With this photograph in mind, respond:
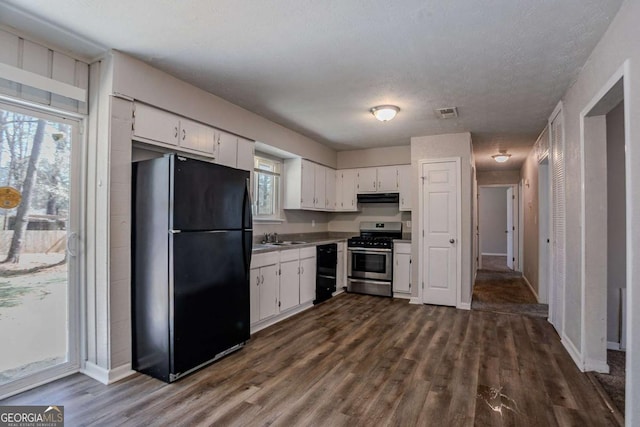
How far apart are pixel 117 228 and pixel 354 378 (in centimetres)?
217

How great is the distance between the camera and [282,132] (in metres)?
4.59

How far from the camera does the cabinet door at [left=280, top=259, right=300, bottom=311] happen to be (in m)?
4.12

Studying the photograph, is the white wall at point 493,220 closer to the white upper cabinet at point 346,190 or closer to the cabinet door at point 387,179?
the cabinet door at point 387,179

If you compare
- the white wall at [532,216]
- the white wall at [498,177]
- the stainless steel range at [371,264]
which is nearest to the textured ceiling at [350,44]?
the white wall at [532,216]

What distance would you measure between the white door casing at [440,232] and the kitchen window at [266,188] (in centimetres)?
214

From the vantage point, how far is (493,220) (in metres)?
11.3

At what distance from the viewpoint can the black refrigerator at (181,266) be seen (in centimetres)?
256

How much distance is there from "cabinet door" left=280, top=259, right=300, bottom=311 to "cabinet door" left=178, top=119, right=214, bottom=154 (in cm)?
161

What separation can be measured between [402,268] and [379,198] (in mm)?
1251

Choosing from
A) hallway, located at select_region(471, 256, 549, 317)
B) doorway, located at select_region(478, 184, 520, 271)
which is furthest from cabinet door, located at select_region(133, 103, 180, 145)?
doorway, located at select_region(478, 184, 520, 271)

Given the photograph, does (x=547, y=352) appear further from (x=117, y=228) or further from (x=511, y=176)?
(x=511, y=176)

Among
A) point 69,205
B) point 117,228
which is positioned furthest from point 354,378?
point 69,205

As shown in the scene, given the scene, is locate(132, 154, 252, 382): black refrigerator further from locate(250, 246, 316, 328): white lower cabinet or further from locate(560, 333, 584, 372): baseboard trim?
locate(560, 333, 584, 372): baseboard trim

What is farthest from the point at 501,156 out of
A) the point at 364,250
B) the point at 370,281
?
the point at 370,281
